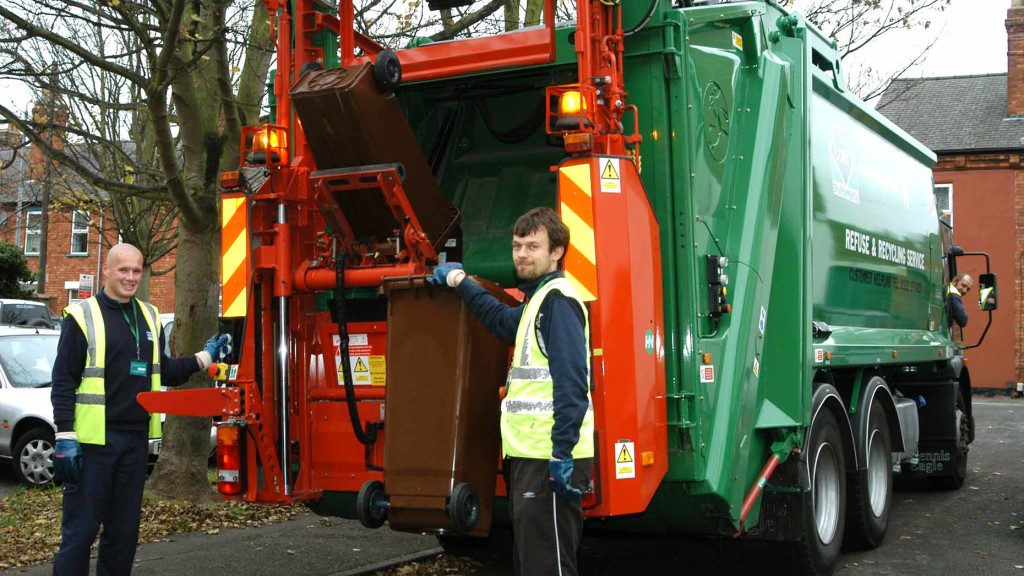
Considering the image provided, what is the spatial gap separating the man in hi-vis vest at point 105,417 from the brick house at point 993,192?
21.5 meters

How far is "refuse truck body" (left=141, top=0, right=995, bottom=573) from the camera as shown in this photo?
4.33 meters

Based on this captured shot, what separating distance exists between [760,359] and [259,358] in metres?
2.31

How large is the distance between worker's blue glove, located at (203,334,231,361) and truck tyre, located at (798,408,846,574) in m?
2.84

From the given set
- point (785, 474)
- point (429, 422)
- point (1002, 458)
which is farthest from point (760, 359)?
point (1002, 458)

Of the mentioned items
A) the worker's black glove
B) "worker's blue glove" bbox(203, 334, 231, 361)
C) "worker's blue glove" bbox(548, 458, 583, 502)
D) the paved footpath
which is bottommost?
the paved footpath

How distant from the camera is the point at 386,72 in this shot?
182 inches

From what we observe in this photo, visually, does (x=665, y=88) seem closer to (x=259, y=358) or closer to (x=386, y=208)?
(x=386, y=208)

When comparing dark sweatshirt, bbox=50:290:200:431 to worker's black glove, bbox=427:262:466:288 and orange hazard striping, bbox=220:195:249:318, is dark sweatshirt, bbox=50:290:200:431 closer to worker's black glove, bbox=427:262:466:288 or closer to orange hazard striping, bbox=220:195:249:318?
orange hazard striping, bbox=220:195:249:318

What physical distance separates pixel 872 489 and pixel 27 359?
830 cm

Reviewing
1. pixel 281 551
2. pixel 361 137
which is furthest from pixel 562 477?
pixel 281 551

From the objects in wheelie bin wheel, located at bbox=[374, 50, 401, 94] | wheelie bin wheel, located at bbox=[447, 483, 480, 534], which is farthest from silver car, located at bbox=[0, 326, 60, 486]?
wheelie bin wheel, located at bbox=[447, 483, 480, 534]

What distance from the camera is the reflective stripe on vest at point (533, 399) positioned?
3.93 meters

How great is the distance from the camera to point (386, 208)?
4867 millimetres

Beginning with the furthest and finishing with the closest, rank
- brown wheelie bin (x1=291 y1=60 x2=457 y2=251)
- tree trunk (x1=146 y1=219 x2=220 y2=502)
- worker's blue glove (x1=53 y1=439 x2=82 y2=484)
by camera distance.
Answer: tree trunk (x1=146 y1=219 x2=220 y2=502), brown wheelie bin (x1=291 y1=60 x2=457 y2=251), worker's blue glove (x1=53 y1=439 x2=82 y2=484)
